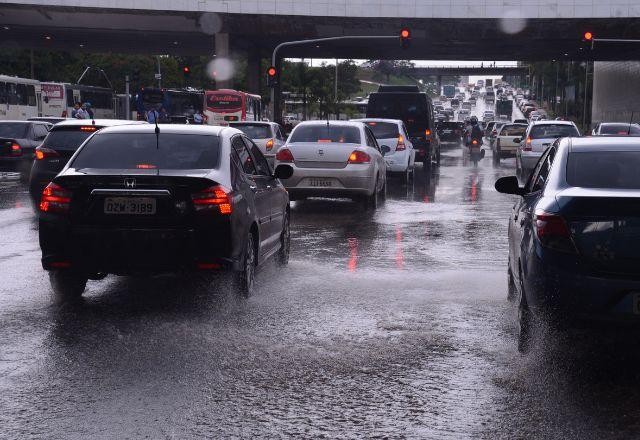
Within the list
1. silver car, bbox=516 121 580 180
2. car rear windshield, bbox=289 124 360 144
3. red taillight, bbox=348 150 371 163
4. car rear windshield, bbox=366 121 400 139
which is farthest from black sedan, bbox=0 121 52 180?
silver car, bbox=516 121 580 180

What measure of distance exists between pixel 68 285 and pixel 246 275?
1.60 meters

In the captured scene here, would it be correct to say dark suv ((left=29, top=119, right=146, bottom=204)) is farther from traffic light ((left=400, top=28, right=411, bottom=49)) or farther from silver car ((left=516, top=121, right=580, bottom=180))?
traffic light ((left=400, top=28, right=411, bottom=49))

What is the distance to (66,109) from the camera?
183 ft

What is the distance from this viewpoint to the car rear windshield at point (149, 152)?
8.52 m

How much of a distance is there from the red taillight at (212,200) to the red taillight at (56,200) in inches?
41.4

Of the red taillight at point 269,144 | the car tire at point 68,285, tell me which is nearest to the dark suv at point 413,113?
the red taillight at point 269,144

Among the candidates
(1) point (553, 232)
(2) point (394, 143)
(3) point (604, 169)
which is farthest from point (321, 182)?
(1) point (553, 232)

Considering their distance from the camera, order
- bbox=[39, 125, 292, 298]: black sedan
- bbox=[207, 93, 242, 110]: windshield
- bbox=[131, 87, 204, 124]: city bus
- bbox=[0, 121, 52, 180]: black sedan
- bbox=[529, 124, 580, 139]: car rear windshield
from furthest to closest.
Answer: bbox=[131, 87, 204, 124]: city bus
bbox=[207, 93, 242, 110]: windshield
bbox=[529, 124, 580, 139]: car rear windshield
bbox=[0, 121, 52, 180]: black sedan
bbox=[39, 125, 292, 298]: black sedan

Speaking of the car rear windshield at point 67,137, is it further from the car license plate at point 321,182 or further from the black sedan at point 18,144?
the black sedan at point 18,144

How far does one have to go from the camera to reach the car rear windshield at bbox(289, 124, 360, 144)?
17.6 metres

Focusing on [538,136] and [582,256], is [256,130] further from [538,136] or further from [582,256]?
[582,256]

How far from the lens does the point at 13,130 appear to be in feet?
81.7

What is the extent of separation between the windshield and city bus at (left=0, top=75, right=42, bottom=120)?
898 cm

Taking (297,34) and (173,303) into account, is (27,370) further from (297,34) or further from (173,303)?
(297,34)
